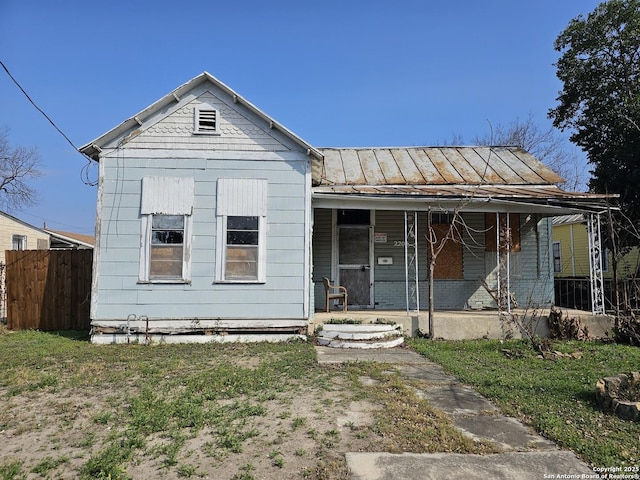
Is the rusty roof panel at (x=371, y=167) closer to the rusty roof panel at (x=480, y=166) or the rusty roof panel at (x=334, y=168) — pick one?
the rusty roof panel at (x=334, y=168)

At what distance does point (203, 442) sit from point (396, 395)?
2441mm

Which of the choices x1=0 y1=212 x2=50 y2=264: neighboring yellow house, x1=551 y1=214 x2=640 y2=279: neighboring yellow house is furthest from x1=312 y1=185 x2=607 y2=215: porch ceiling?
x1=0 y1=212 x2=50 y2=264: neighboring yellow house

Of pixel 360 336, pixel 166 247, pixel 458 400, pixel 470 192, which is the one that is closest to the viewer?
pixel 458 400

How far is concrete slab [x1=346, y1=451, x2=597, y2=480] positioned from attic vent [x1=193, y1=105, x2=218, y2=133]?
762 cm

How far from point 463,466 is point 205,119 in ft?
27.1

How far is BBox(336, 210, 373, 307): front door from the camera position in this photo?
11.5m

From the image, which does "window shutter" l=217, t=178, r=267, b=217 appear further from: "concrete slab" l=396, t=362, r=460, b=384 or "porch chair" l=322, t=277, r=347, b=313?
"concrete slab" l=396, t=362, r=460, b=384

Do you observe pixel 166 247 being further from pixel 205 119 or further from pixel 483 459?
pixel 483 459

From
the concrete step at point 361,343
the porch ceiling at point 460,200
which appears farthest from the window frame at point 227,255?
the concrete step at point 361,343

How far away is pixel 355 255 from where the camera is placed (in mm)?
11578

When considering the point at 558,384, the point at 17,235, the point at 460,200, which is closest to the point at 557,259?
the point at 460,200

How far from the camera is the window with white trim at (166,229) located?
9.15 meters

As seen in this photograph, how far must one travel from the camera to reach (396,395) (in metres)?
5.41

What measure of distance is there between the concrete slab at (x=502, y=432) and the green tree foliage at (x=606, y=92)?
1505 cm
